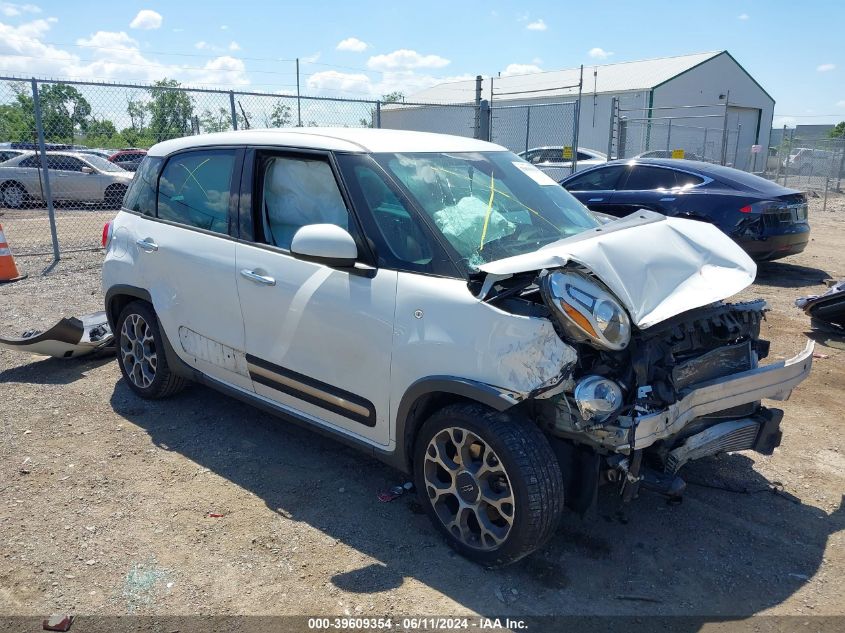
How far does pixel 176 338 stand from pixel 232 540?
5.28 feet

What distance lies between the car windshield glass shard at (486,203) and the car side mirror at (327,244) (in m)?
0.41

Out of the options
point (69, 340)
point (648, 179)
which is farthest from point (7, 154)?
point (648, 179)

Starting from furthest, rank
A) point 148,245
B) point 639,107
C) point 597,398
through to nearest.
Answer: point 639,107, point 148,245, point 597,398

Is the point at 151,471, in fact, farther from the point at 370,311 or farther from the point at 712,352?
the point at 712,352

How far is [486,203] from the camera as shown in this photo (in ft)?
12.1

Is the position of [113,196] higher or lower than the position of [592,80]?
lower

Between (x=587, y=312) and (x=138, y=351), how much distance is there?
3434 mm

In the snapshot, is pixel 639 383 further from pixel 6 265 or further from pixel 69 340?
pixel 6 265

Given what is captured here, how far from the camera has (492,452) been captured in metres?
2.93

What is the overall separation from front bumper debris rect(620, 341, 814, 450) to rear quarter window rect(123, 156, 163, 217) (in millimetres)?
3550

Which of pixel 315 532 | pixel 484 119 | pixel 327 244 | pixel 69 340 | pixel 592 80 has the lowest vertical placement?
pixel 315 532

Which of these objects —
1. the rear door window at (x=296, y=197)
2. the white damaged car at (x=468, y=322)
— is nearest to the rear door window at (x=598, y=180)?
the white damaged car at (x=468, y=322)

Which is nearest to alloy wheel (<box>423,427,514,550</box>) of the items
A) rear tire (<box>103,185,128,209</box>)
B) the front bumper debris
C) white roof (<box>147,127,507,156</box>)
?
the front bumper debris

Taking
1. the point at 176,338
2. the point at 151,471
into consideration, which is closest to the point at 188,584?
the point at 151,471
